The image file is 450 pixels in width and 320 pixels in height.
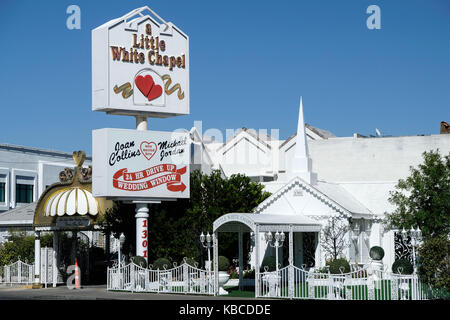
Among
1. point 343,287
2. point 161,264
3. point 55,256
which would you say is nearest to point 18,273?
point 55,256

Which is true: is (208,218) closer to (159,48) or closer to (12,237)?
(159,48)

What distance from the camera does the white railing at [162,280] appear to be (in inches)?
1396

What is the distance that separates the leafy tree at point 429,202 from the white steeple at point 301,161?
5.57m

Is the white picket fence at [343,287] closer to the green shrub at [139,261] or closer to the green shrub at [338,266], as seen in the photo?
the green shrub at [338,266]

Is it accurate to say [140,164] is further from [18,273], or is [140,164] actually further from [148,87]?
[18,273]

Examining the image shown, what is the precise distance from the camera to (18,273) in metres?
45.3

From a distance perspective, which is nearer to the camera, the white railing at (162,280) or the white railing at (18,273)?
the white railing at (162,280)

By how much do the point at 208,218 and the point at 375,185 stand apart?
9530 mm

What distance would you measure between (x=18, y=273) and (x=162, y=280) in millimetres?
11838

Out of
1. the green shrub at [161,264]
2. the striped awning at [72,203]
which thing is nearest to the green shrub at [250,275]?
the green shrub at [161,264]

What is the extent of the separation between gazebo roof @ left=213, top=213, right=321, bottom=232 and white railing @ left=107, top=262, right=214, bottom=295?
7.20 ft

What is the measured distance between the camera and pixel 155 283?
1470 inches
